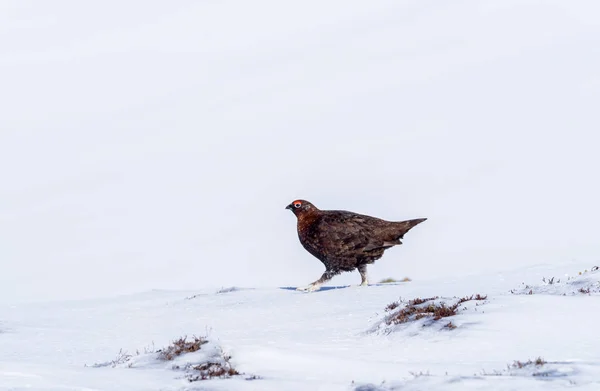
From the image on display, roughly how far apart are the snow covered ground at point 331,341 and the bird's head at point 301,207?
1746 mm

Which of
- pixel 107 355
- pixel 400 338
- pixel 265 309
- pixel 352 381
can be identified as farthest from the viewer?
pixel 265 309

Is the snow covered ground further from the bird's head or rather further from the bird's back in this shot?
the bird's head

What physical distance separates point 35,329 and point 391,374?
968 cm

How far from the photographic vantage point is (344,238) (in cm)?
1722

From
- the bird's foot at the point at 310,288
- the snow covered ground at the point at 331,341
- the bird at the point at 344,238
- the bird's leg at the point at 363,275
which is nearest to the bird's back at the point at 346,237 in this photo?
the bird at the point at 344,238

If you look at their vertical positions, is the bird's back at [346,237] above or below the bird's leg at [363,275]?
above

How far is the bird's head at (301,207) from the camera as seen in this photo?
18031 millimetres

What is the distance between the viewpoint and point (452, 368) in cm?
866

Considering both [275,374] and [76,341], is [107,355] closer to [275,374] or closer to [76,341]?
[76,341]

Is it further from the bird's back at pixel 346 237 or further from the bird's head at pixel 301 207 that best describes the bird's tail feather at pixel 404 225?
the bird's head at pixel 301 207

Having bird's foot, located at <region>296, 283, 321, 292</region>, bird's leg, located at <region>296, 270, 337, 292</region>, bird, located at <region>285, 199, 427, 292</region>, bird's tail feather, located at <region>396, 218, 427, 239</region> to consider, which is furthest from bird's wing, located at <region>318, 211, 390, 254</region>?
bird's foot, located at <region>296, 283, 321, 292</region>

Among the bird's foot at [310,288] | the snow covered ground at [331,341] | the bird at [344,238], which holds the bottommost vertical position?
the snow covered ground at [331,341]

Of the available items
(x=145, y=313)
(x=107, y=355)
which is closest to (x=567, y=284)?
(x=107, y=355)

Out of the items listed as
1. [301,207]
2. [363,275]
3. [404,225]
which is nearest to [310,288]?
[363,275]
